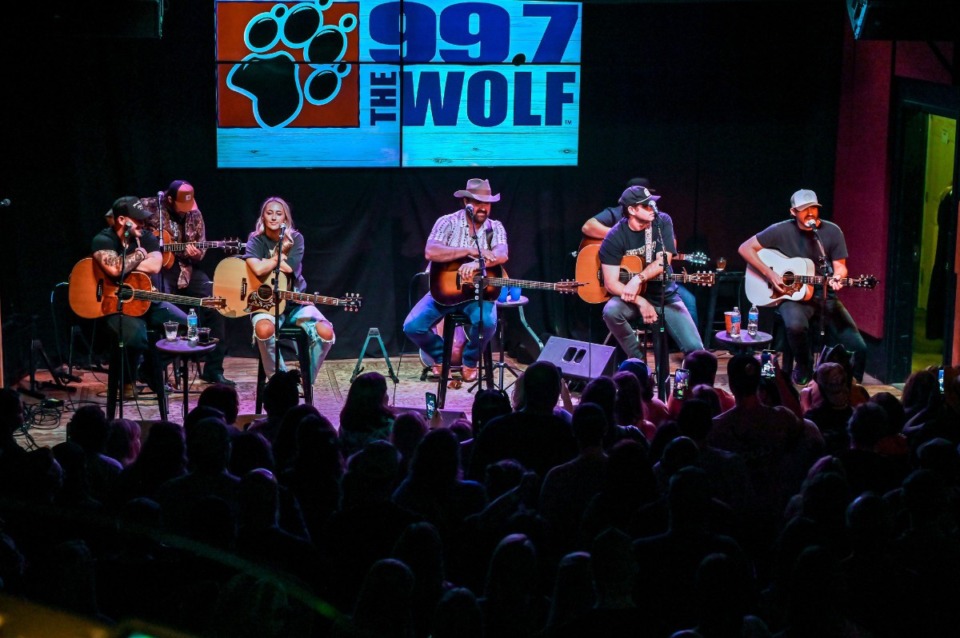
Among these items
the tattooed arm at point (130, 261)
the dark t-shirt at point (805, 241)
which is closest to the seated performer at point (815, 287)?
the dark t-shirt at point (805, 241)

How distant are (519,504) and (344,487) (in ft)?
2.24

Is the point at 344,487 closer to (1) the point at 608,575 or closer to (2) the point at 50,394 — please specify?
(1) the point at 608,575

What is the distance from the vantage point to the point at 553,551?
15.8 feet

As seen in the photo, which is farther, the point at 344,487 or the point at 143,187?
the point at 143,187

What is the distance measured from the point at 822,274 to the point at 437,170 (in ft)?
12.4

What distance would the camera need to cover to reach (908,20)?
29.2ft

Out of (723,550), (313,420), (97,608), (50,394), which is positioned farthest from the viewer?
(50,394)

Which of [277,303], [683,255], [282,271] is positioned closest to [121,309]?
[277,303]

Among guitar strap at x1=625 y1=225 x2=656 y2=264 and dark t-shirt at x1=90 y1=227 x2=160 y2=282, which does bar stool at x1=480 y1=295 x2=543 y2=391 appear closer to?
guitar strap at x1=625 y1=225 x2=656 y2=264

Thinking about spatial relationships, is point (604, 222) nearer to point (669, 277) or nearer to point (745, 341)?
point (669, 277)

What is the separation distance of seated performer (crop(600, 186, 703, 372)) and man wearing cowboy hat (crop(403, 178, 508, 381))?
94 cm

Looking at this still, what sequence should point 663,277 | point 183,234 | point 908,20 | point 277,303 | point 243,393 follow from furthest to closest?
1. point 183,234
2. point 243,393
3. point 663,277
4. point 277,303
5. point 908,20

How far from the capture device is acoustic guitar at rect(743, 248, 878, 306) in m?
10.2

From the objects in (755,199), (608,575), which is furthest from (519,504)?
(755,199)
